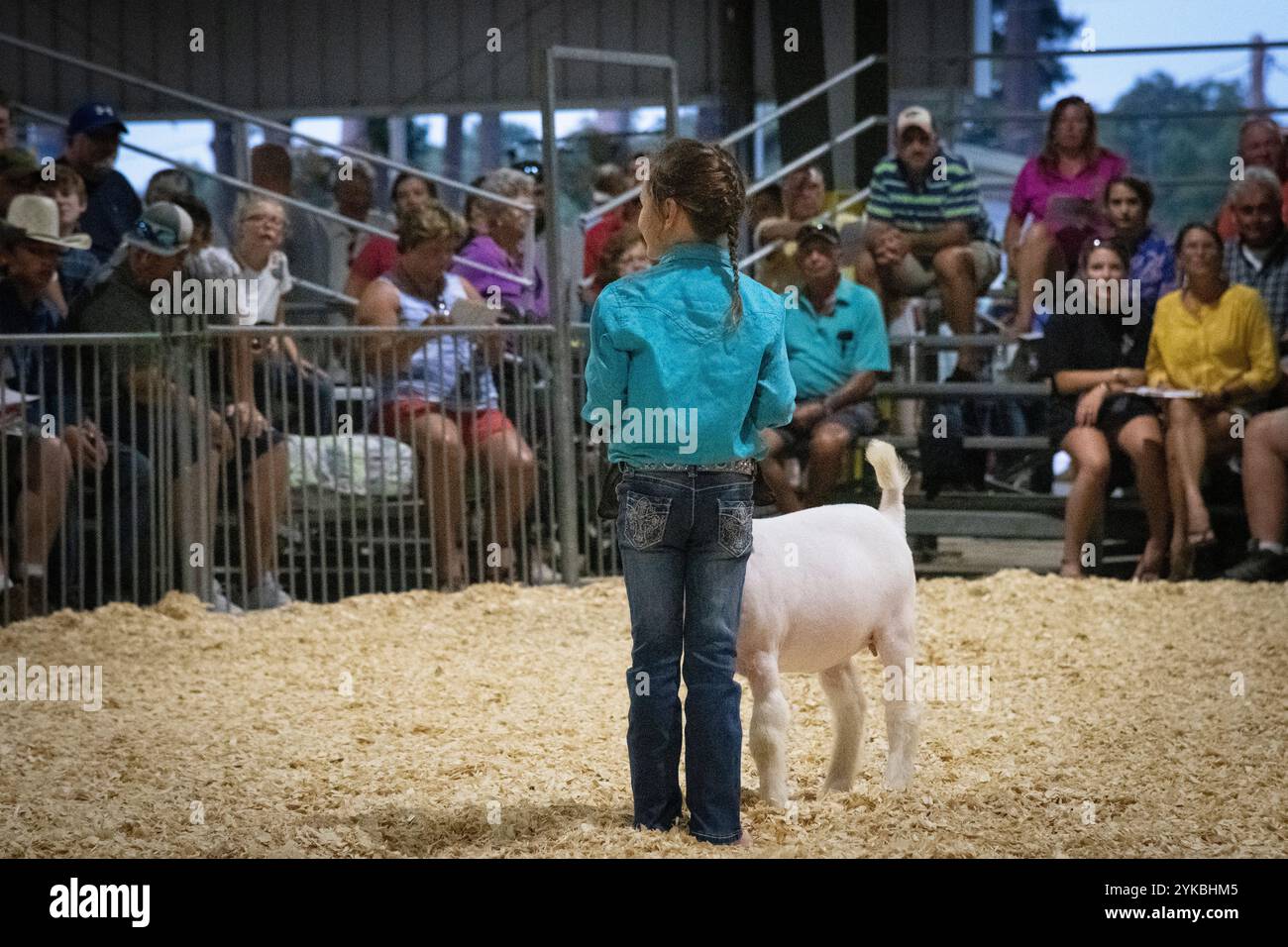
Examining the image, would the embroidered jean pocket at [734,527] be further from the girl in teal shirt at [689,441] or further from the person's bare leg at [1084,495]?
the person's bare leg at [1084,495]

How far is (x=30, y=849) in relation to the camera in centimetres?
442

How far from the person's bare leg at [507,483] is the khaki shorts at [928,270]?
270 centimetres

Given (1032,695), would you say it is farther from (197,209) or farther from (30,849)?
(197,209)

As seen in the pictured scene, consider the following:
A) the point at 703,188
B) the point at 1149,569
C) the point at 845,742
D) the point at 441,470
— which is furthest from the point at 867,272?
the point at 703,188

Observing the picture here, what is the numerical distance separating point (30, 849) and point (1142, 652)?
4578 mm

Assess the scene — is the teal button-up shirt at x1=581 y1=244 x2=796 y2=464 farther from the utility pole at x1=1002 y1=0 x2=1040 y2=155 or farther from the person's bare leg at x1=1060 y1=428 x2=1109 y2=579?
the utility pole at x1=1002 y1=0 x2=1040 y2=155

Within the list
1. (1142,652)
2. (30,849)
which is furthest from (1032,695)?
(30,849)

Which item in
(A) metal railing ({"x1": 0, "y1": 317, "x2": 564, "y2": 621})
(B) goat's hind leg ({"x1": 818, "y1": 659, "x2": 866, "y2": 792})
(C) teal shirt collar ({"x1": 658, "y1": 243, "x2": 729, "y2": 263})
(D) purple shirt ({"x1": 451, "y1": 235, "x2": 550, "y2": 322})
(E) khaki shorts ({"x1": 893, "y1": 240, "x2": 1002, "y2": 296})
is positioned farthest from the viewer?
(E) khaki shorts ({"x1": 893, "y1": 240, "x2": 1002, "y2": 296})

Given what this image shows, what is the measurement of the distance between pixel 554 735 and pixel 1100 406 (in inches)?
176

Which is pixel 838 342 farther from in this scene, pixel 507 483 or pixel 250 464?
pixel 250 464

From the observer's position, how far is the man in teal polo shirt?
9.12 metres

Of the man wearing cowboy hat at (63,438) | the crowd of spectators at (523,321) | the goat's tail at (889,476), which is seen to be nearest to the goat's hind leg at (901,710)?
the goat's tail at (889,476)

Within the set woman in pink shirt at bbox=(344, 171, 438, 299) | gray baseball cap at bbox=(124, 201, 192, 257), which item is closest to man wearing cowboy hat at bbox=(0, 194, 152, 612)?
gray baseball cap at bbox=(124, 201, 192, 257)

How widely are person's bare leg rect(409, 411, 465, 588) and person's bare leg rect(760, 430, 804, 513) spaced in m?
1.56
